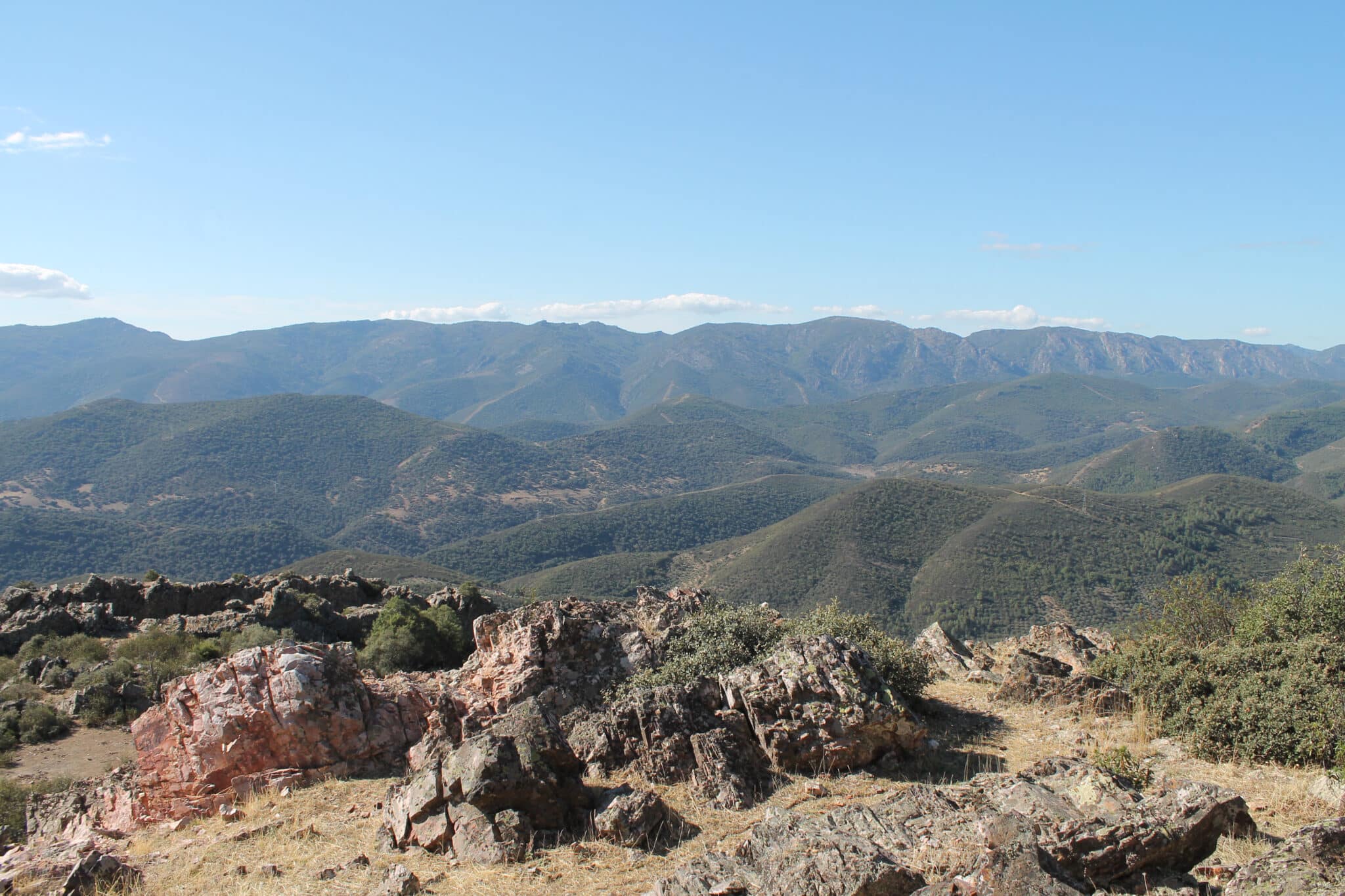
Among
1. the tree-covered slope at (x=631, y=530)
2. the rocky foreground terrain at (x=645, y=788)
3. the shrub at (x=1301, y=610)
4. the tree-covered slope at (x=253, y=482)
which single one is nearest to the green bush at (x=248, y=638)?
the rocky foreground terrain at (x=645, y=788)

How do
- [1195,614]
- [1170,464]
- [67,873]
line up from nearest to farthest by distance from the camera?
[67,873] → [1195,614] → [1170,464]

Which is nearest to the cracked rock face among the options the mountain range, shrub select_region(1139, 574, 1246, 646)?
shrub select_region(1139, 574, 1246, 646)

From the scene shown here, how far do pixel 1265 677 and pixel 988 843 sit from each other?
27.6 ft

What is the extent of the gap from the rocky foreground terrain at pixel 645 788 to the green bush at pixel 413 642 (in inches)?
258

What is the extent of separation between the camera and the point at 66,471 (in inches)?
6403

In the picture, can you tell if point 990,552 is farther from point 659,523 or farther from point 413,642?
point 413,642

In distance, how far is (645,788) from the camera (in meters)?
10.7

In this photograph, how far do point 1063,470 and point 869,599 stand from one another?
134787 mm

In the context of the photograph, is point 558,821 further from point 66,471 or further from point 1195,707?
point 66,471

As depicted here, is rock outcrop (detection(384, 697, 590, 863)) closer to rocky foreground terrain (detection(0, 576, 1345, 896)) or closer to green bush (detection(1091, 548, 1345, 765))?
rocky foreground terrain (detection(0, 576, 1345, 896))

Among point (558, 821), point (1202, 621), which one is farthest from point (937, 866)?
point (1202, 621)

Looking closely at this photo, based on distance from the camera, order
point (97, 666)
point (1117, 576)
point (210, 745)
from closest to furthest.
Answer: point (210, 745), point (97, 666), point (1117, 576)

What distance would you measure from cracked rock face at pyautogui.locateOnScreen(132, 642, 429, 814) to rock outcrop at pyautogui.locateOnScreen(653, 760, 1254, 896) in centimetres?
773

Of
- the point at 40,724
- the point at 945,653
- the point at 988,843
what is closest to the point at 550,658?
the point at 988,843
